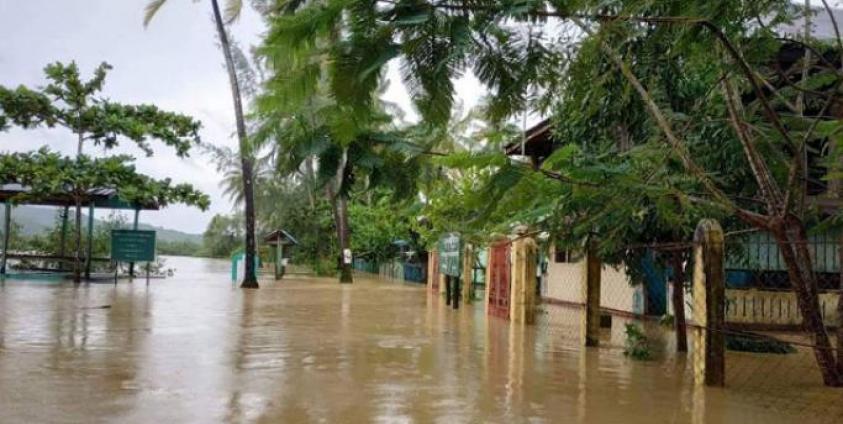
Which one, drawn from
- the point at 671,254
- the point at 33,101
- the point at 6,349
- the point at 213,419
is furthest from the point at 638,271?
the point at 33,101

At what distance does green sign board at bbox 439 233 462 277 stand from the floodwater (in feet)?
9.95

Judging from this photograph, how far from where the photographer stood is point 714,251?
6.51 meters

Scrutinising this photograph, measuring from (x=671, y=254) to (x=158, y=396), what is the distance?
249 inches

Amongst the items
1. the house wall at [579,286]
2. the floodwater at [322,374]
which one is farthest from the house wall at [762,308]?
the floodwater at [322,374]

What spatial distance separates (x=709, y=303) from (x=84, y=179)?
631 inches

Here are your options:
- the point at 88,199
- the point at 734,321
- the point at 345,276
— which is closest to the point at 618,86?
the point at 734,321

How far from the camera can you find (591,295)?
9.13 metres

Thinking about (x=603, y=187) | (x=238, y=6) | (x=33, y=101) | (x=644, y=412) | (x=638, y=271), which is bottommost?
(x=644, y=412)

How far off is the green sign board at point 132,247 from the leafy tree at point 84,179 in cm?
131

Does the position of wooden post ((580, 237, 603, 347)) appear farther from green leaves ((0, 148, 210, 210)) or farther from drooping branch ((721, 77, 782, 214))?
green leaves ((0, 148, 210, 210))

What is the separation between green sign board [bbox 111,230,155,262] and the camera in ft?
66.3

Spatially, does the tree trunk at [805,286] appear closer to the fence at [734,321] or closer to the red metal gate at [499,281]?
the fence at [734,321]

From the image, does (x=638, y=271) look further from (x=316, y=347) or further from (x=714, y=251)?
(x=316, y=347)

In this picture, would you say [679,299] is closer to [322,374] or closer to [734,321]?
[734,321]
